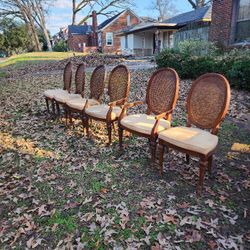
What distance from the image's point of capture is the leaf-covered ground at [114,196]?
242cm

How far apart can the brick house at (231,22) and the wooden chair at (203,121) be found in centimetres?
640

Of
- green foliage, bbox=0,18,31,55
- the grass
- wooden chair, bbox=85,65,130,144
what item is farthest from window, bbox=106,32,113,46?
wooden chair, bbox=85,65,130,144

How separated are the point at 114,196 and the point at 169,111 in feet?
4.71

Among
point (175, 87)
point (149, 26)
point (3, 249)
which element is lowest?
point (3, 249)

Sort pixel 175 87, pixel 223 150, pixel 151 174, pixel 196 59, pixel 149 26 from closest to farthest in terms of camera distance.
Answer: pixel 151 174, pixel 175 87, pixel 223 150, pixel 196 59, pixel 149 26

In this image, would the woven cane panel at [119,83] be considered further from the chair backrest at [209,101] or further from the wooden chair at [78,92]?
the chair backrest at [209,101]

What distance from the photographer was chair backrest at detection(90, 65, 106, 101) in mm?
4930

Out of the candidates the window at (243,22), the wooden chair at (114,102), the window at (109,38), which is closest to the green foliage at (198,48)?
the window at (243,22)

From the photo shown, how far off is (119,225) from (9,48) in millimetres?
41719

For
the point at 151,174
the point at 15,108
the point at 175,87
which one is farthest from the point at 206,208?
the point at 15,108

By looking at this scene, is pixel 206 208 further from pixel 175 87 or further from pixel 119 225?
pixel 175 87

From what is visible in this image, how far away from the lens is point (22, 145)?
449 centimetres

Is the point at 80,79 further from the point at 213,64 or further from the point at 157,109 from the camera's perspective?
the point at 213,64

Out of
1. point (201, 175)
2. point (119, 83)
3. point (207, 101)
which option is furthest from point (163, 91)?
point (201, 175)
